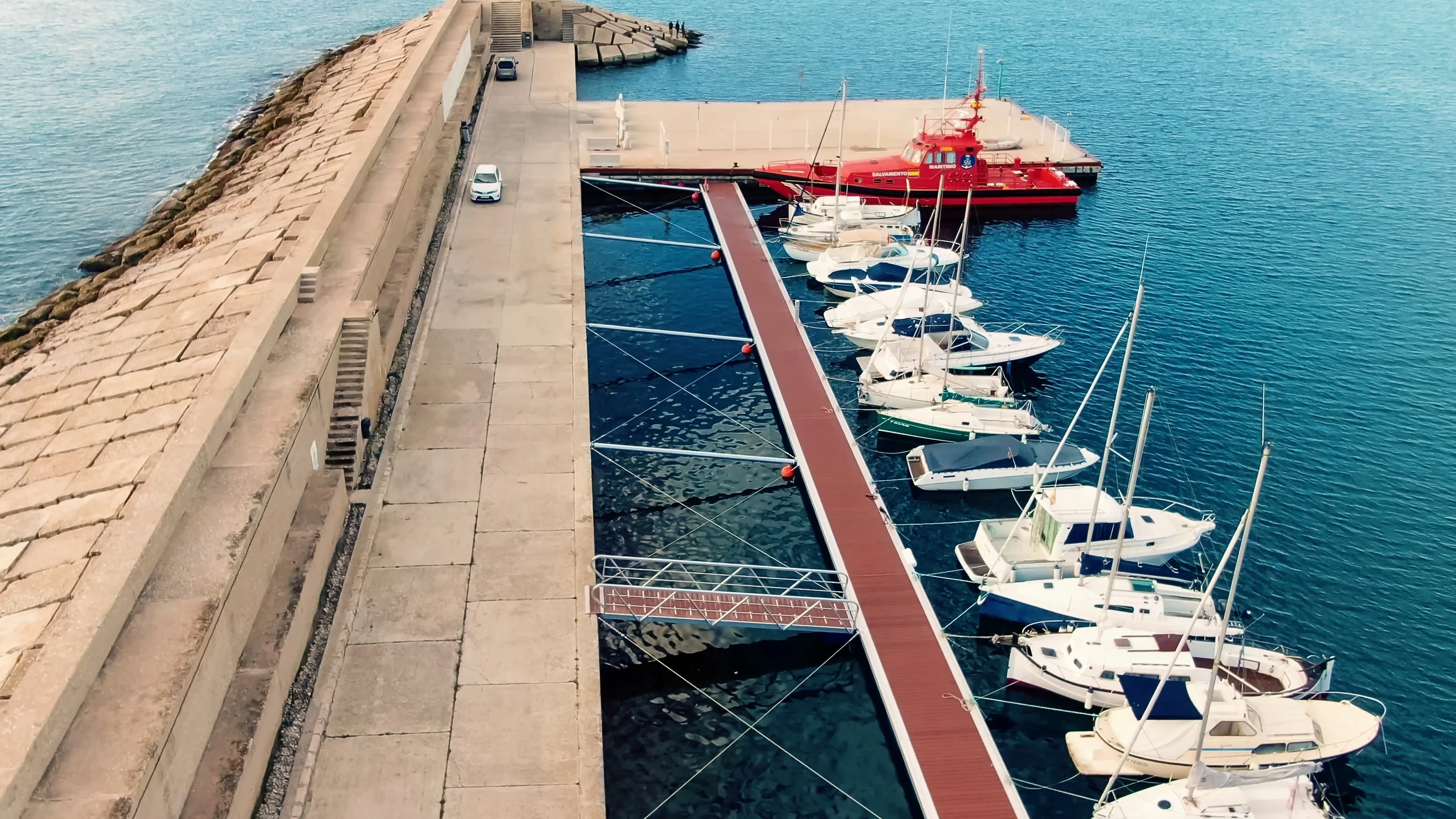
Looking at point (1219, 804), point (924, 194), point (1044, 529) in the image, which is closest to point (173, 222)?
point (924, 194)

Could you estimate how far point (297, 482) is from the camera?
35.7 meters

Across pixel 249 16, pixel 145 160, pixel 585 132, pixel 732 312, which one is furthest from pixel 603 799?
pixel 249 16

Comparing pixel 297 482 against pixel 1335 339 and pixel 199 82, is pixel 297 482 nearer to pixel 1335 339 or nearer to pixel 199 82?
pixel 1335 339

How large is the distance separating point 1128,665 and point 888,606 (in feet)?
25.4

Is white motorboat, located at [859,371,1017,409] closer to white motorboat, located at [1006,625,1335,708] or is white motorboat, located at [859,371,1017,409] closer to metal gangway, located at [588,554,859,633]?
metal gangway, located at [588,554,859,633]

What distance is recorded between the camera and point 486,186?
218 ft

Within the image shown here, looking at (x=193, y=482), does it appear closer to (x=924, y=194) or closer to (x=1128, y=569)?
(x=1128, y=569)

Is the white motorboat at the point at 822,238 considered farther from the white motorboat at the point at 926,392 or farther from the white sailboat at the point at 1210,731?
the white sailboat at the point at 1210,731

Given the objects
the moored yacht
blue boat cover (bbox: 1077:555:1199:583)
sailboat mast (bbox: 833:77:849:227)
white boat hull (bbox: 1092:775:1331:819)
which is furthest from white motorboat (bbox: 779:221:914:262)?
white boat hull (bbox: 1092:775:1331:819)

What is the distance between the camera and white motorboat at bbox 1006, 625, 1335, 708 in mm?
36188

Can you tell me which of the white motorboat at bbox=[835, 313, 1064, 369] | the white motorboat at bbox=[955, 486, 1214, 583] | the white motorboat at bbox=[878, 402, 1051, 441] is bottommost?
the white motorboat at bbox=[955, 486, 1214, 583]

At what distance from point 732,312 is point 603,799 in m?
36.7

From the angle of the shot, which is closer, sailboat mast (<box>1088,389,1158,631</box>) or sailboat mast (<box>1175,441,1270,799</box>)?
sailboat mast (<box>1175,441,1270,799</box>)

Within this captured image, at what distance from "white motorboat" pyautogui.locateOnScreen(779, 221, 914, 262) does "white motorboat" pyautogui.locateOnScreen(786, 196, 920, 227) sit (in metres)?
0.45
